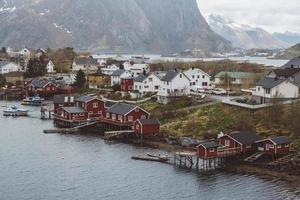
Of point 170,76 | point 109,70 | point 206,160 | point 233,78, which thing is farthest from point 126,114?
point 109,70

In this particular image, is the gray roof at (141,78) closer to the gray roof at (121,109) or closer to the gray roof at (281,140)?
the gray roof at (121,109)

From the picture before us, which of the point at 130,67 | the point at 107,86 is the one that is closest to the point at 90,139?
the point at 107,86

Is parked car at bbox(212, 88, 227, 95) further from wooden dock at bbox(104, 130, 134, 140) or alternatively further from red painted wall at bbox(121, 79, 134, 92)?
wooden dock at bbox(104, 130, 134, 140)

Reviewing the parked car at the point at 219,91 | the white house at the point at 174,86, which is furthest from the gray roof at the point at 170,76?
the parked car at the point at 219,91

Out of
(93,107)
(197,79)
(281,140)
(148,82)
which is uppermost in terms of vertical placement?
(197,79)

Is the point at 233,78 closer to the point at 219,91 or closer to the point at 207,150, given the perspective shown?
the point at 219,91

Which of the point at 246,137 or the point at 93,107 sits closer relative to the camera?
the point at 246,137

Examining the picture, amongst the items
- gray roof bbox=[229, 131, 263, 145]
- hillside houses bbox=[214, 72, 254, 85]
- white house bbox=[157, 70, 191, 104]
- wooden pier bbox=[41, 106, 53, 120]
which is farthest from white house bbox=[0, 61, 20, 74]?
gray roof bbox=[229, 131, 263, 145]
